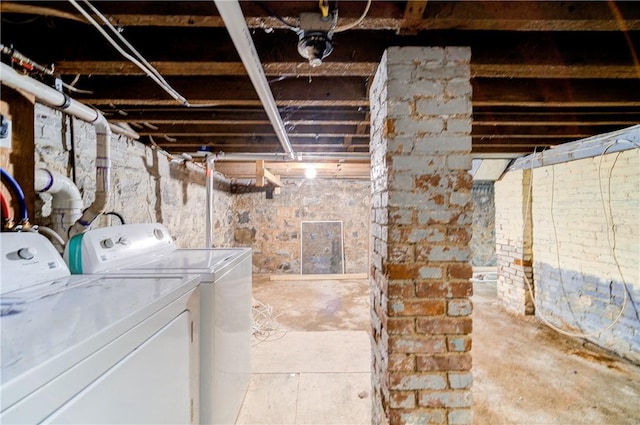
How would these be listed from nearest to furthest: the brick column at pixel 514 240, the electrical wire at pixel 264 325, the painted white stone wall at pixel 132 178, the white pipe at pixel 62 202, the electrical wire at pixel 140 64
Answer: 1. the electrical wire at pixel 140 64
2. the white pipe at pixel 62 202
3. the painted white stone wall at pixel 132 178
4. the electrical wire at pixel 264 325
5. the brick column at pixel 514 240

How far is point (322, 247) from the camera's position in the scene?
598cm

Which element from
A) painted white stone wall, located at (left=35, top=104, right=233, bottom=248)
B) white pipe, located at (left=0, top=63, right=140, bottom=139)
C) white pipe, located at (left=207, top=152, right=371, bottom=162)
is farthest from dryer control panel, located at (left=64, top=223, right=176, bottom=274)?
white pipe, located at (left=207, top=152, right=371, bottom=162)

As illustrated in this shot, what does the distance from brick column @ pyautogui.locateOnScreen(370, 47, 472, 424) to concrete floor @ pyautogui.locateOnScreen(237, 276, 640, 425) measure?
33.4 inches

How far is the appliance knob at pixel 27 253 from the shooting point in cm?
103

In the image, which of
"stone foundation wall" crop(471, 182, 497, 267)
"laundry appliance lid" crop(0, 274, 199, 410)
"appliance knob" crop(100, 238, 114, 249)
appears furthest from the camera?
"stone foundation wall" crop(471, 182, 497, 267)

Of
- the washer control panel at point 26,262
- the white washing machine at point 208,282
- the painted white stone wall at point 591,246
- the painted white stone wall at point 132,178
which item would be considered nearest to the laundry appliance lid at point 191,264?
the white washing machine at point 208,282

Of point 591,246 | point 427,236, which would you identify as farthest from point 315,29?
point 591,246

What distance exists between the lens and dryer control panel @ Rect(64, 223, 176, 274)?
4.08 ft

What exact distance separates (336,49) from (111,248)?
150 centimetres

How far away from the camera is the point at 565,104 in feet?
5.91

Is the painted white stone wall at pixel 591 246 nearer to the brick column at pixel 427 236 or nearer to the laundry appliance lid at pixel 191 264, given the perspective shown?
the brick column at pixel 427 236

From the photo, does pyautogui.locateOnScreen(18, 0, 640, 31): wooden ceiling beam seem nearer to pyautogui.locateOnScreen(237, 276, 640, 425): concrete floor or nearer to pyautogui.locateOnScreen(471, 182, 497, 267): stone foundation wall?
pyautogui.locateOnScreen(237, 276, 640, 425): concrete floor

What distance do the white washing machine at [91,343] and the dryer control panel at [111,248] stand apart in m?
0.08

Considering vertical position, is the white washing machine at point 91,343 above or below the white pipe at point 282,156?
below
